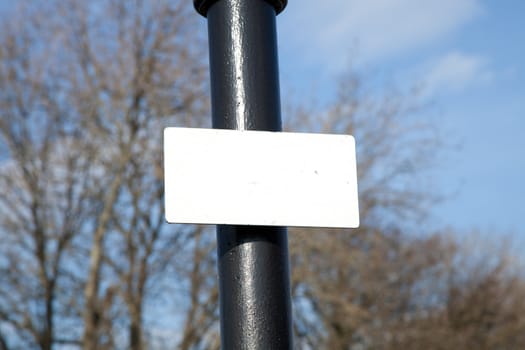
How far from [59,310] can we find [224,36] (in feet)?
42.4

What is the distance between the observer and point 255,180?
1.86 metres

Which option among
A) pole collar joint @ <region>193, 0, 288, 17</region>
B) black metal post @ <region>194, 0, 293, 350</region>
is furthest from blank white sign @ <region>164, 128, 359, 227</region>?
pole collar joint @ <region>193, 0, 288, 17</region>

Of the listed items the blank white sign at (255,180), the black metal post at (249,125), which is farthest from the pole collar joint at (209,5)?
the blank white sign at (255,180)

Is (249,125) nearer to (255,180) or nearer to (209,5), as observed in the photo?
(255,180)

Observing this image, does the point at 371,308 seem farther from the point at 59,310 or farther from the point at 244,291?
the point at 244,291

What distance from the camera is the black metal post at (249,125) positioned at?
1.79 m

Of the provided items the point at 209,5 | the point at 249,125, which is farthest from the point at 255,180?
the point at 209,5

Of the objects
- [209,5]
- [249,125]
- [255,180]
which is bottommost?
[255,180]

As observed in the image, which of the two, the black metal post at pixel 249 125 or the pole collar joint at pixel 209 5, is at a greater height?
the pole collar joint at pixel 209 5

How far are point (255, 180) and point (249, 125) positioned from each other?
15 cm

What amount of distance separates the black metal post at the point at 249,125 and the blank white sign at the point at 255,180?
5 cm

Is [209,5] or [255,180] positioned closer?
[255,180]

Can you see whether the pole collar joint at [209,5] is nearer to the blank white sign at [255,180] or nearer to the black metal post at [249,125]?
the black metal post at [249,125]

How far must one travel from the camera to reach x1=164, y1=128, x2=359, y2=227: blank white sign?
72.2 inches
